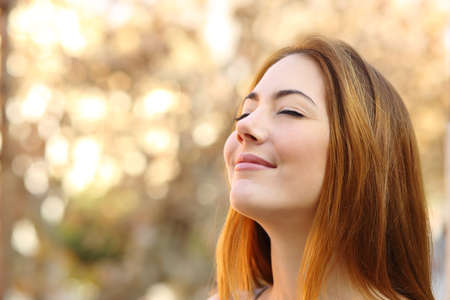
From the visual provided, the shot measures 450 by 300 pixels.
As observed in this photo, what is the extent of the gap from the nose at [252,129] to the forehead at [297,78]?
0.09 metres

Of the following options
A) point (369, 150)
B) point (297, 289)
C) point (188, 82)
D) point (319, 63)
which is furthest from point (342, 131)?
point (188, 82)

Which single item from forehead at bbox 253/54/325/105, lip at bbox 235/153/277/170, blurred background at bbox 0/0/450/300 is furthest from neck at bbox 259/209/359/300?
blurred background at bbox 0/0/450/300

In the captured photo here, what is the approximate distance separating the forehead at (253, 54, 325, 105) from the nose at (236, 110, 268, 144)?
0.09 m

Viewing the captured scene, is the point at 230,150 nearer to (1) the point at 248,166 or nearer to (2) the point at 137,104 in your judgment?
(1) the point at 248,166

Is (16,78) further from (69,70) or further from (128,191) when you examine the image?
(128,191)

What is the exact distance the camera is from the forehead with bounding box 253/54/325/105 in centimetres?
125

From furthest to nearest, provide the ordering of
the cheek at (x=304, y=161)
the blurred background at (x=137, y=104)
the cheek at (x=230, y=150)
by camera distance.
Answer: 1. the blurred background at (x=137, y=104)
2. the cheek at (x=230, y=150)
3. the cheek at (x=304, y=161)

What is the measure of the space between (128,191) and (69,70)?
119 cm

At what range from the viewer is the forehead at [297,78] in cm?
125

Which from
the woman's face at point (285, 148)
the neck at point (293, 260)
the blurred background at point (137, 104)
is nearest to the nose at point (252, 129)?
the woman's face at point (285, 148)

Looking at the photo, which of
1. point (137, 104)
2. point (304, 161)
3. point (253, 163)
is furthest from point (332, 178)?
point (137, 104)

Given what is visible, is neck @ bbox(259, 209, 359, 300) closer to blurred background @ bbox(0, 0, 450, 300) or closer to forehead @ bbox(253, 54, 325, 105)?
forehead @ bbox(253, 54, 325, 105)

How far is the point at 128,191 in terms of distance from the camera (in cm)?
464

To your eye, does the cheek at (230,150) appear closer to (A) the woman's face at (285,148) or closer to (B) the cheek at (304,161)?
(A) the woman's face at (285,148)
